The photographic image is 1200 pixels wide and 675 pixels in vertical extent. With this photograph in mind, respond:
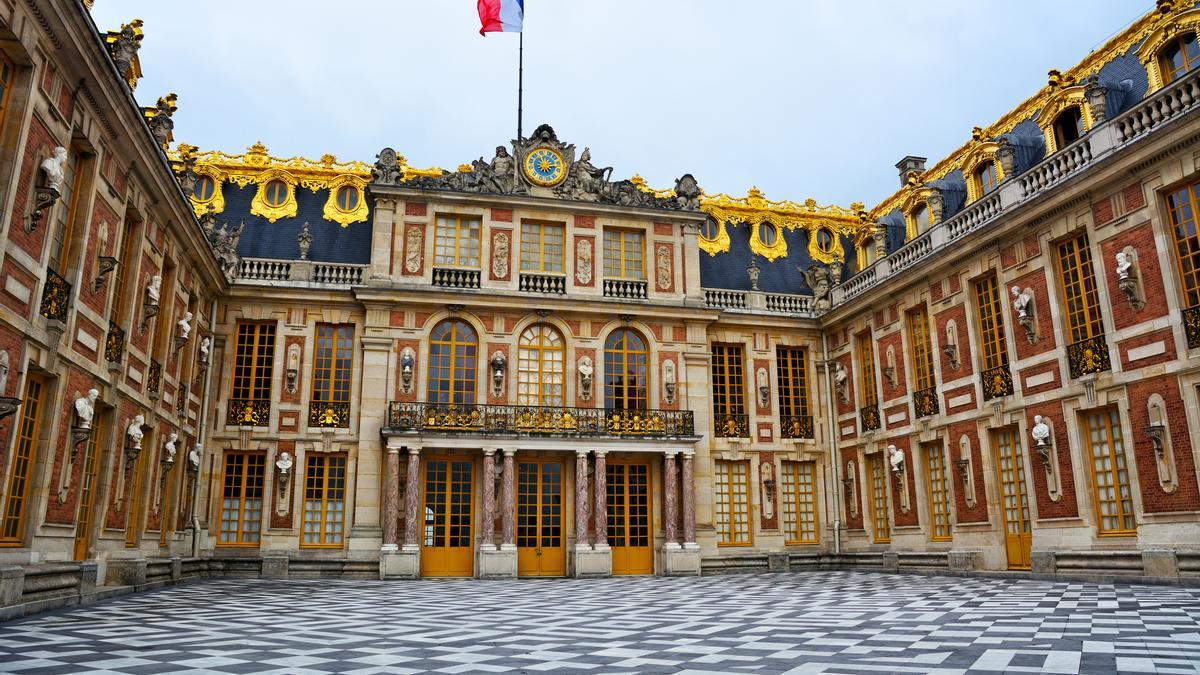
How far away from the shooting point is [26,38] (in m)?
10.4

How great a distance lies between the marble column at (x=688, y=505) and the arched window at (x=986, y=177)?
1024 cm

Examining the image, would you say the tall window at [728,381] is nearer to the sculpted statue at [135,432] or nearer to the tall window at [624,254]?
the tall window at [624,254]

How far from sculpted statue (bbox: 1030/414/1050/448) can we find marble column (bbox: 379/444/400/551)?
48.7 feet

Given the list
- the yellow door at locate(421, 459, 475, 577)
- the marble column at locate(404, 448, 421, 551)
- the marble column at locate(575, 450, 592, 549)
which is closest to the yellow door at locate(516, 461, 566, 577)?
the marble column at locate(575, 450, 592, 549)

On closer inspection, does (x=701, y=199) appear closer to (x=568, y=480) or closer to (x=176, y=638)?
(x=568, y=480)

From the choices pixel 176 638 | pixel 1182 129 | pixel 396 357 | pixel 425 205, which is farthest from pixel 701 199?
pixel 176 638

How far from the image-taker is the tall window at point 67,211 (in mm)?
12508

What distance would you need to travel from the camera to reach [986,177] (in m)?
21.2

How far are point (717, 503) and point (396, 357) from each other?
10.2 meters

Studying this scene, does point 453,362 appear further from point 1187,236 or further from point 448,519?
point 1187,236

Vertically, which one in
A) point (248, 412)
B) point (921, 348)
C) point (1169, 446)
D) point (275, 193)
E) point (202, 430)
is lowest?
point (1169, 446)

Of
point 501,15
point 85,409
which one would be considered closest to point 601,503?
point 85,409

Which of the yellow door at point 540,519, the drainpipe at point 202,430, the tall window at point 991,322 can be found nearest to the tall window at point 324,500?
the drainpipe at point 202,430

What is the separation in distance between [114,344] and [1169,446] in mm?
18302
